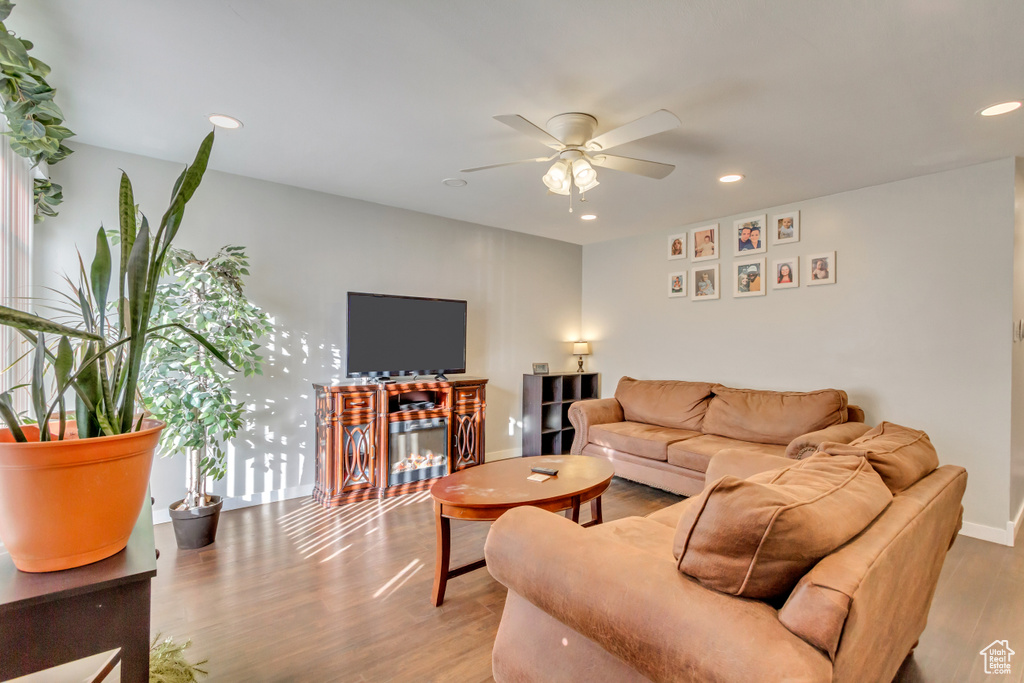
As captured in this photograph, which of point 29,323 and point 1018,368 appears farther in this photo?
point 1018,368

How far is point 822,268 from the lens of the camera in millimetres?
3760

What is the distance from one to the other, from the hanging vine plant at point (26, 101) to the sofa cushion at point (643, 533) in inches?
99.1

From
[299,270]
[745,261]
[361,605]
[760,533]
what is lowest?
[361,605]

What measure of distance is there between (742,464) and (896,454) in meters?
0.81

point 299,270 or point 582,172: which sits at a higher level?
point 582,172

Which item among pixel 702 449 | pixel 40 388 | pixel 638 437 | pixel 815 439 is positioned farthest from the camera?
pixel 638 437

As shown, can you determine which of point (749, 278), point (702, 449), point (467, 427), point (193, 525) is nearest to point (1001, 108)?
point (749, 278)

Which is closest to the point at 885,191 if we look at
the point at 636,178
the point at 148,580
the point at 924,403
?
the point at 924,403

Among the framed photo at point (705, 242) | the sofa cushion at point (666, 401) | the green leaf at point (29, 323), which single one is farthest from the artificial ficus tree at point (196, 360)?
the framed photo at point (705, 242)

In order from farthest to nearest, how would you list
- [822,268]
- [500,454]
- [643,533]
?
[500,454], [822,268], [643,533]

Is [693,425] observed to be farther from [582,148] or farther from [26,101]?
[26,101]

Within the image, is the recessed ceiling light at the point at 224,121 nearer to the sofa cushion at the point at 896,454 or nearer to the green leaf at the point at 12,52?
the green leaf at the point at 12,52

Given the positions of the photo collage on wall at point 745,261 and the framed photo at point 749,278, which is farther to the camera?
the framed photo at point 749,278

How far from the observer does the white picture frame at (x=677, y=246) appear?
15.3 ft
